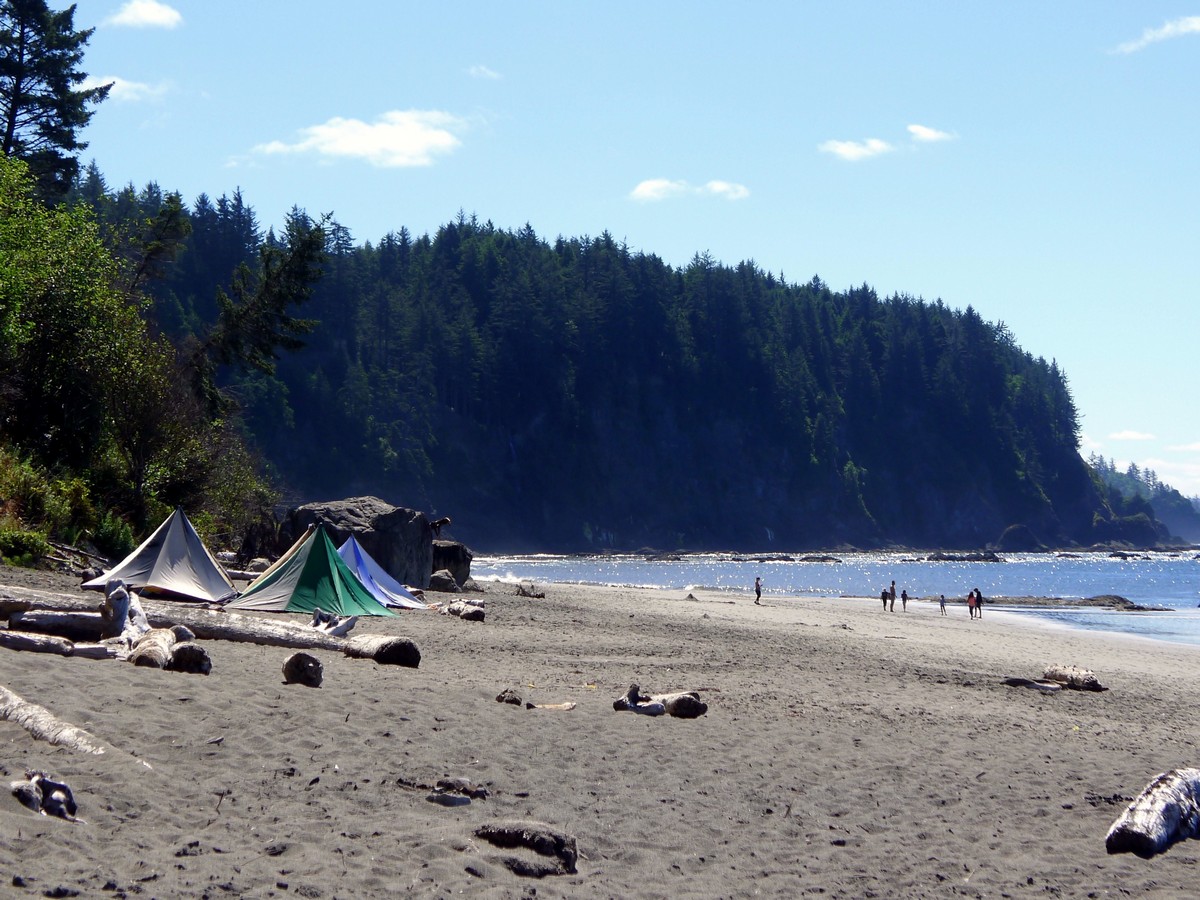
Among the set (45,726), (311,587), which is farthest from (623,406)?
(45,726)

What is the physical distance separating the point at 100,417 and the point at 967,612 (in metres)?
33.2

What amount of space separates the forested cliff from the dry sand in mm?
85219

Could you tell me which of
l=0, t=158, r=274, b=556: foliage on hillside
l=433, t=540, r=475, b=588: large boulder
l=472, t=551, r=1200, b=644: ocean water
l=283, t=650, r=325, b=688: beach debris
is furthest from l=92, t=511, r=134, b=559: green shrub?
l=472, t=551, r=1200, b=644: ocean water

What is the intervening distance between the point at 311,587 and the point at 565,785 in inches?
408

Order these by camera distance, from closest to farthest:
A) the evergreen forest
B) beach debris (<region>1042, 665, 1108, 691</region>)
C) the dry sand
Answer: the dry sand
beach debris (<region>1042, 665, 1108, 691</region>)
the evergreen forest

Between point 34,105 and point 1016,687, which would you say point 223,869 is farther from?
point 34,105

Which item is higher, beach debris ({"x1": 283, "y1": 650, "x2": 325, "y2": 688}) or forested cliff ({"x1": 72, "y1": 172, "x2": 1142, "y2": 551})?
forested cliff ({"x1": 72, "y1": 172, "x2": 1142, "y2": 551})

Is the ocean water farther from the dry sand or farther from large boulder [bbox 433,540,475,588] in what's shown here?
the dry sand

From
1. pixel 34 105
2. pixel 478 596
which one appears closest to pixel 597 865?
pixel 478 596

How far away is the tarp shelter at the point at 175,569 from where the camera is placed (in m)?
16.3

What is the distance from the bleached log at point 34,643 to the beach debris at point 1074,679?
12.8 metres

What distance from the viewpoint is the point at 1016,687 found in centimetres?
1470

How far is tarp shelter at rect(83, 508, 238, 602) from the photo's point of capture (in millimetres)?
16344

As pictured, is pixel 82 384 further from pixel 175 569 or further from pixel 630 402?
pixel 630 402
